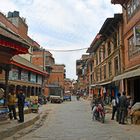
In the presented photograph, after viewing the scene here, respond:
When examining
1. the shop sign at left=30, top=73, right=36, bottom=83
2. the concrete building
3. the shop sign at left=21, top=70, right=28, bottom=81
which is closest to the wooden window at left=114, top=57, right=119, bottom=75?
the concrete building

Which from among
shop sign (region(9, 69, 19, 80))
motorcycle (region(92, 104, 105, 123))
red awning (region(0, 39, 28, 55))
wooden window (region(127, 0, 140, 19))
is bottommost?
motorcycle (region(92, 104, 105, 123))

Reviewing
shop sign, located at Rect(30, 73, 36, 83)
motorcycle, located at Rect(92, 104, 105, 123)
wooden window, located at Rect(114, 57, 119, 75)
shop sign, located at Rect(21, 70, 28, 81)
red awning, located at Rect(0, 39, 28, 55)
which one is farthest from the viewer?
shop sign, located at Rect(30, 73, 36, 83)

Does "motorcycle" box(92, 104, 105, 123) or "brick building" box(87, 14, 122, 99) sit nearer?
"motorcycle" box(92, 104, 105, 123)

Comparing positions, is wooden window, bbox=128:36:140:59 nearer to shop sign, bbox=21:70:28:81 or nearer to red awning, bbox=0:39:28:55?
red awning, bbox=0:39:28:55

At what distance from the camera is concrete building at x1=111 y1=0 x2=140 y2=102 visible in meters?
24.9

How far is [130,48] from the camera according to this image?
27.4m

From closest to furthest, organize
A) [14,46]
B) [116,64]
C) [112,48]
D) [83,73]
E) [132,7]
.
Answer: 1. [14,46]
2. [132,7]
3. [116,64]
4. [112,48]
5. [83,73]

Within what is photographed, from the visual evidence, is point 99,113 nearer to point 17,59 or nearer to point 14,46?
point 14,46

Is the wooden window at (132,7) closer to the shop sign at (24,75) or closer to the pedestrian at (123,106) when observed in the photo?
the pedestrian at (123,106)

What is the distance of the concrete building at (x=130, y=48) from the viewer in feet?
81.7

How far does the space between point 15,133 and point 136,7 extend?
1469 cm

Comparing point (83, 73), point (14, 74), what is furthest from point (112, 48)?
point (83, 73)

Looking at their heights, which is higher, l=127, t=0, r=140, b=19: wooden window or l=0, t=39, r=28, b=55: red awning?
l=127, t=0, r=140, b=19: wooden window

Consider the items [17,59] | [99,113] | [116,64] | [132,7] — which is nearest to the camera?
[99,113]
